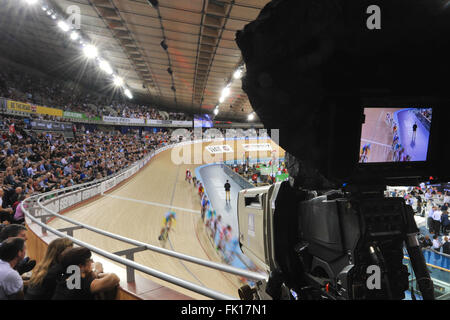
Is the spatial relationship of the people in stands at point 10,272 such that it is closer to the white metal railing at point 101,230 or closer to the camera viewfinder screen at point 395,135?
the white metal railing at point 101,230

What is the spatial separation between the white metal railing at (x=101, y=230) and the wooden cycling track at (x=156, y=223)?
423 mm

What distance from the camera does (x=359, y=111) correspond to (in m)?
0.94

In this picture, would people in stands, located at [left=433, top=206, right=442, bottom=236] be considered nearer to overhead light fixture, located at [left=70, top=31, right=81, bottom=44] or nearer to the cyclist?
the cyclist

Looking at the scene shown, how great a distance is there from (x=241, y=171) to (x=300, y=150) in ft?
64.1

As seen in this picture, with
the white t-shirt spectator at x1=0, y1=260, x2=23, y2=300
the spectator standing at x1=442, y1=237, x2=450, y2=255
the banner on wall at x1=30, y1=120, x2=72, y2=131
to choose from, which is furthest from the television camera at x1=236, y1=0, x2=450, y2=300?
the banner on wall at x1=30, y1=120, x2=72, y2=131

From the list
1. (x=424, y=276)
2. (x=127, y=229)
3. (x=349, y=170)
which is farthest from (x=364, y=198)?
→ (x=127, y=229)

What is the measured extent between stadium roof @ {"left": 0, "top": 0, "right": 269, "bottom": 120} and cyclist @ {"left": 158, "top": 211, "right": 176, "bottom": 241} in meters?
7.61

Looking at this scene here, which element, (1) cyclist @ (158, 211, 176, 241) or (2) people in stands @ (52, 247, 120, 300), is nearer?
(2) people in stands @ (52, 247, 120, 300)

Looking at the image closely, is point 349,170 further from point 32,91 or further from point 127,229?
point 32,91

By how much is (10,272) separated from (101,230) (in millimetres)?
859

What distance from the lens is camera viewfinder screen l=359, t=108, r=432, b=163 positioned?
0.98 m

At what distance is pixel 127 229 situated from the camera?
8289 mm

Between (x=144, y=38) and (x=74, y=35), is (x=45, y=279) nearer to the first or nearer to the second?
(x=144, y=38)
